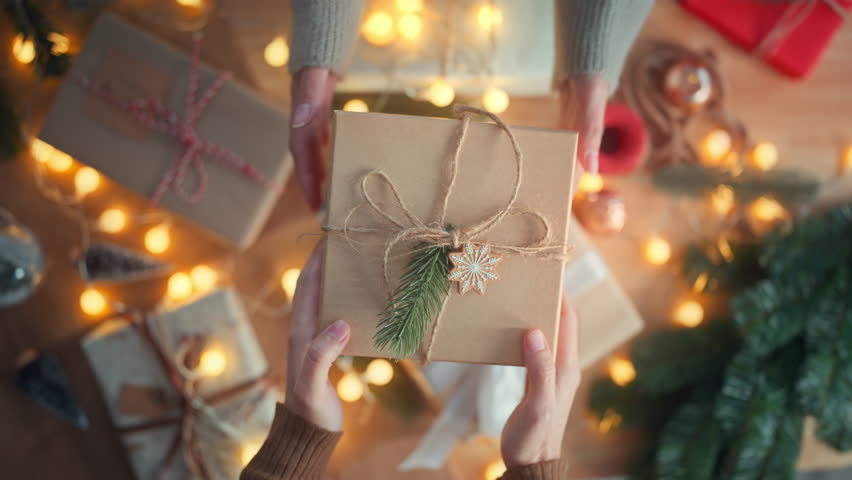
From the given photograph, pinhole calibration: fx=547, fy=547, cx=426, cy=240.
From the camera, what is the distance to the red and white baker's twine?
1.19 meters

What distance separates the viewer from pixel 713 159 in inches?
54.6

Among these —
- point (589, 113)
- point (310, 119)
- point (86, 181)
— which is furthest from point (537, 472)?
point (86, 181)

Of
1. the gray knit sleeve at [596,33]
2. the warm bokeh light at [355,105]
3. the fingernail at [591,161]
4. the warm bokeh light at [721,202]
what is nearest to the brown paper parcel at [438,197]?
the fingernail at [591,161]

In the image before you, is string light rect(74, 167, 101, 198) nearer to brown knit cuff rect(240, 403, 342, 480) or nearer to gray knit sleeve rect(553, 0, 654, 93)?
brown knit cuff rect(240, 403, 342, 480)

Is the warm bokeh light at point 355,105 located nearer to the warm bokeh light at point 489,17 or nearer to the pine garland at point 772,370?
the warm bokeh light at point 489,17

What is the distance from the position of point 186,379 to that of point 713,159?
4.50 ft

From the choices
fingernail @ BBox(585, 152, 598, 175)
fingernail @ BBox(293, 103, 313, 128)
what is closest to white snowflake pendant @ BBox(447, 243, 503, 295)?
fingernail @ BBox(585, 152, 598, 175)

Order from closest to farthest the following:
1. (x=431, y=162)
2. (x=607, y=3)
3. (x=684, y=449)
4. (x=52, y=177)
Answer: (x=431, y=162) → (x=607, y=3) → (x=684, y=449) → (x=52, y=177)

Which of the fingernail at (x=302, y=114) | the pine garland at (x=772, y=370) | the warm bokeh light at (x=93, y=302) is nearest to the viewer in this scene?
the fingernail at (x=302, y=114)

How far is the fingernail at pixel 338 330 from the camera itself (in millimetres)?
777

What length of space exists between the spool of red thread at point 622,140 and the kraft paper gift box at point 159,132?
2.42 feet

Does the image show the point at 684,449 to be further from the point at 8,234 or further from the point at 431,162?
the point at 8,234

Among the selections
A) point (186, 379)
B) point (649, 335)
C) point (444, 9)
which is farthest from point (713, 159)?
point (186, 379)

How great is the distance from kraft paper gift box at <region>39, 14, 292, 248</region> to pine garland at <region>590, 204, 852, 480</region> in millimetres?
976
